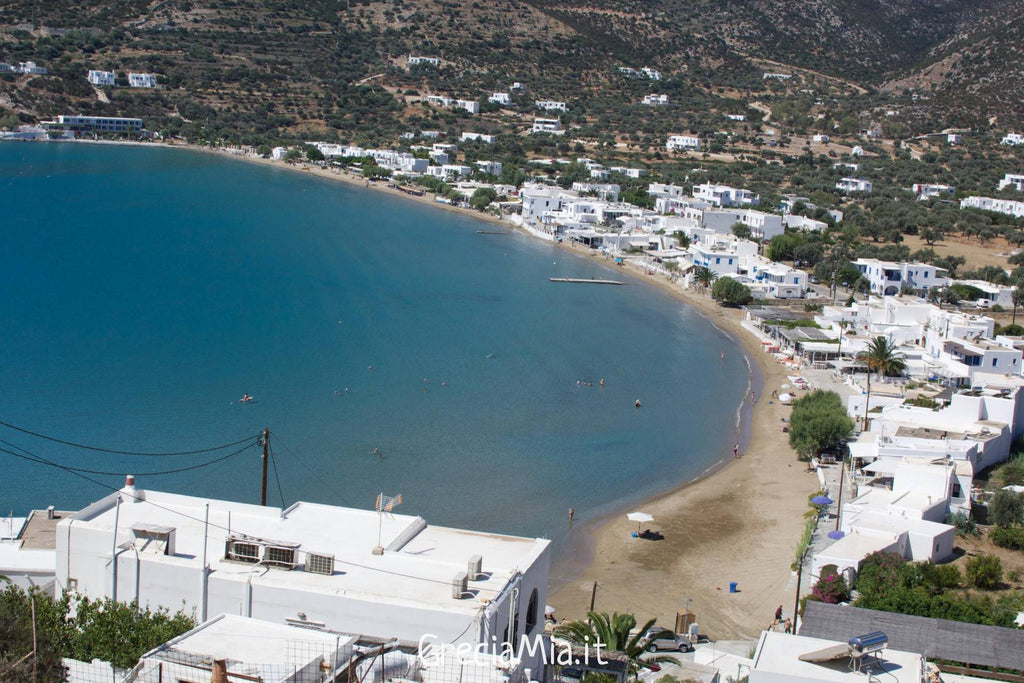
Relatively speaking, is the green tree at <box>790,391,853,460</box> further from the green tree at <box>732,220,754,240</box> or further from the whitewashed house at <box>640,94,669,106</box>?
the whitewashed house at <box>640,94,669,106</box>

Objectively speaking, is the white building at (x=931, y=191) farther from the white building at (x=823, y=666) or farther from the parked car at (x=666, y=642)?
the white building at (x=823, y=666)

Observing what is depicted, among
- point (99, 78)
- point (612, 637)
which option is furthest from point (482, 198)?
point (612, 637)

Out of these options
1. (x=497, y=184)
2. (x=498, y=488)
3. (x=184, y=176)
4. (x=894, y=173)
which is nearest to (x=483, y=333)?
(x=498, y=488)

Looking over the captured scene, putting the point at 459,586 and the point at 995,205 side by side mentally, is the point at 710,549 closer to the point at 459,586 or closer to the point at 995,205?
the point at 459,586

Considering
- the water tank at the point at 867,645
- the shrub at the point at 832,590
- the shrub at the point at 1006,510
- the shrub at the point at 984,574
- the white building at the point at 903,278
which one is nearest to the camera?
the water tank at the point at 867,645

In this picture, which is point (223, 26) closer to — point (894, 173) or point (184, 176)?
point (184, 176)

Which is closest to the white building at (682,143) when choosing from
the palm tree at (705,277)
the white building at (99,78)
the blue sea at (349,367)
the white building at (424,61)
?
the white building at (424,61)
